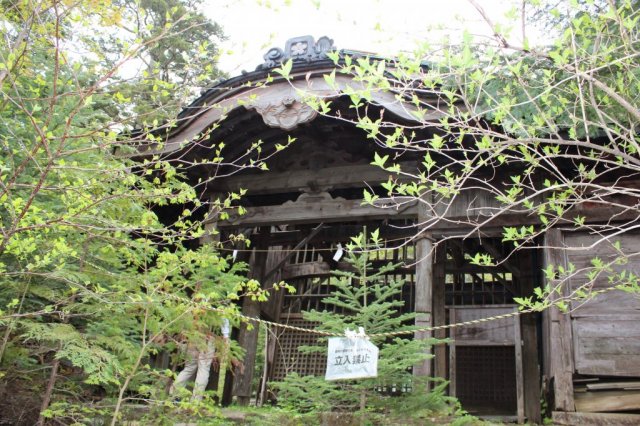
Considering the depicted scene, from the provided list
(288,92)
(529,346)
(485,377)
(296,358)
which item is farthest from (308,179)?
(485,377)

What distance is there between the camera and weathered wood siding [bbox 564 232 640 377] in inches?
224

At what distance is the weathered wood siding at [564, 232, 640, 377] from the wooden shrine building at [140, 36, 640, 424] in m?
0.01

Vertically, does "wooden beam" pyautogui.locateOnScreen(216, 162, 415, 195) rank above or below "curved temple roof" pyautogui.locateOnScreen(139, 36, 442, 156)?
below

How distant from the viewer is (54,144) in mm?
5430

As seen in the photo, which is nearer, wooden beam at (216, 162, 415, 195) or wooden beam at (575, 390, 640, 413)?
wooden beam at (575, 390, 640, 413)

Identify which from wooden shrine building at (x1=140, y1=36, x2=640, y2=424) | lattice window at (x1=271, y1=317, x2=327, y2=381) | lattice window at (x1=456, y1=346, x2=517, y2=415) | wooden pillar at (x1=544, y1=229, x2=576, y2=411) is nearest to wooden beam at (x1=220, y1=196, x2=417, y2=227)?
wooden shrine building at (x1=140, y1=36, x2=640, y2=424)

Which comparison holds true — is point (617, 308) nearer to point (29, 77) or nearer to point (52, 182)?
point (52, 182)

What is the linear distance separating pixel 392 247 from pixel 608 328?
2536mm

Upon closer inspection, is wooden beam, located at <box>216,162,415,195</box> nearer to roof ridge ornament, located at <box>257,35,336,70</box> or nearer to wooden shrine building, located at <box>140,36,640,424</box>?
wooden shrine building, located at <box>140,36,640,424</box>

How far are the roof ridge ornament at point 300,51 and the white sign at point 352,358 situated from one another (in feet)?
12.5

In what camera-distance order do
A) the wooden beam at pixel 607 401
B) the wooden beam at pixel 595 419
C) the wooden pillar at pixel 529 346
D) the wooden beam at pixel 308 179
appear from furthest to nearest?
the wooden pillar at pixel 529 346
the wooden beam at pixel 308 179
the wooden beam at pixel 607 401
the wooden beam at pixel 595 419

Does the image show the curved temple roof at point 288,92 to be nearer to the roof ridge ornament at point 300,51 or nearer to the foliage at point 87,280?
the roof ridge ornament at point 300,51

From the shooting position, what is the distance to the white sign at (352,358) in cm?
468

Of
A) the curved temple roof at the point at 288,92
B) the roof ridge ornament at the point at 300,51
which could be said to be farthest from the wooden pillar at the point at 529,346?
the roof ridge ornament at the point at 300,51
